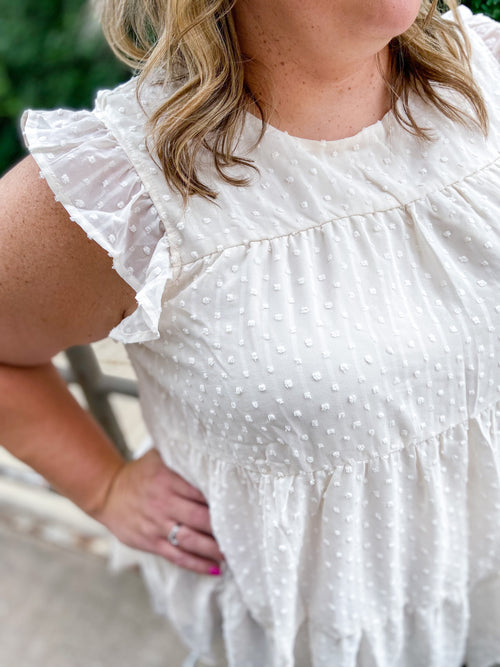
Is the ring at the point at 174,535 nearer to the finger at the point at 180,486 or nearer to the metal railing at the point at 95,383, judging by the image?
the finger at the point at 180,486

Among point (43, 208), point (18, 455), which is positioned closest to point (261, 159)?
point (43, 208)

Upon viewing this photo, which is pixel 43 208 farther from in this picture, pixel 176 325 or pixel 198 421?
pixel 198 421

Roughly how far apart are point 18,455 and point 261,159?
0.58m

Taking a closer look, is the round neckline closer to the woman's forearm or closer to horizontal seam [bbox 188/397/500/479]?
horizontal seam [bbox 188/397/500/479]

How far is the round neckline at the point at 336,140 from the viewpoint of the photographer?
64 centimetres

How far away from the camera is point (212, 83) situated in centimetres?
62

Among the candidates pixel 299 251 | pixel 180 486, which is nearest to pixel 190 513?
pixel 180 486

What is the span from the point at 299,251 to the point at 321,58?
202 millimetres

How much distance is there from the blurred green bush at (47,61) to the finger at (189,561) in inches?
32.7

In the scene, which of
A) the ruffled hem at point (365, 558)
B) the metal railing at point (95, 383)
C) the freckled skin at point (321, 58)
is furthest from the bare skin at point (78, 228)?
the metal railing at point (95, 383)

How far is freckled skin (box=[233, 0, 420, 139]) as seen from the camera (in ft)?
1.87

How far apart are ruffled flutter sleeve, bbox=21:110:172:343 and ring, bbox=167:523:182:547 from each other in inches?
15.1

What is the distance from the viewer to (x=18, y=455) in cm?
88

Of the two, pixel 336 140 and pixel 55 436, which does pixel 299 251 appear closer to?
pixel 336 140
